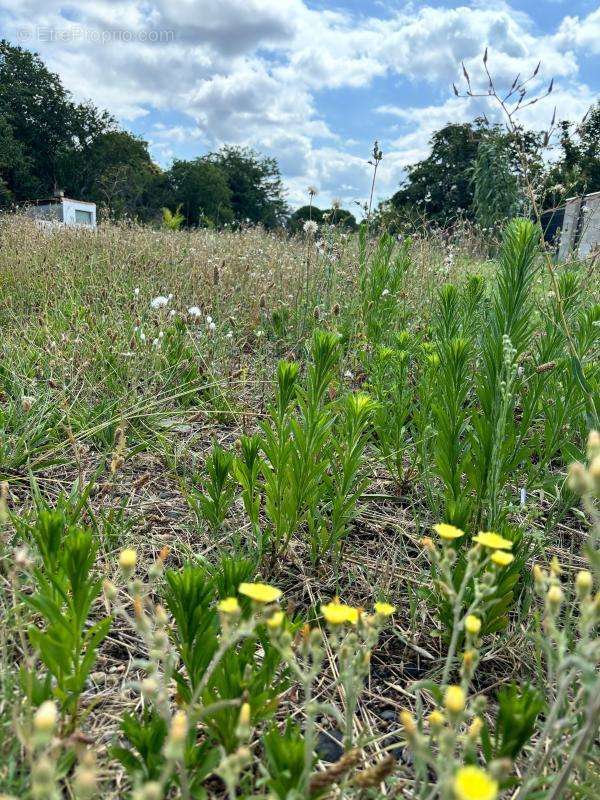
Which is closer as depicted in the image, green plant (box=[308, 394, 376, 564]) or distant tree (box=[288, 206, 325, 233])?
green plant (box=[308, 394, 376, 564])

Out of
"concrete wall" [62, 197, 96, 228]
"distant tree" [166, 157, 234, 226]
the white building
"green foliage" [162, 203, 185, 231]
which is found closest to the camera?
the white building

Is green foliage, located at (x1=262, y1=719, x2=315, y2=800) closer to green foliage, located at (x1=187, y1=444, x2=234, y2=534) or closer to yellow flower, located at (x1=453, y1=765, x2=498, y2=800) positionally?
yellow flower, located at (x1=453, y1=765, x2=498, y2=800)

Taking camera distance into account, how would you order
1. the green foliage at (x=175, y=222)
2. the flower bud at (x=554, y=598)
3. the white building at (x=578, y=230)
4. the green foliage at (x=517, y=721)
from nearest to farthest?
the flower bud at (x=554, y=598)
the green foliage at (x=517, y=721)
the white building at (x=578, y=230)
the green foliage at (x=175, y=222)

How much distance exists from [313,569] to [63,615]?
3.02ft

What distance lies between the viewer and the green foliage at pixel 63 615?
117 centimetres

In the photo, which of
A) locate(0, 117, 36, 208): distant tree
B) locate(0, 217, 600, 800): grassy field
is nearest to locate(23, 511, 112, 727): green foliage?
locate(0, 217, 600, 800): grassy field

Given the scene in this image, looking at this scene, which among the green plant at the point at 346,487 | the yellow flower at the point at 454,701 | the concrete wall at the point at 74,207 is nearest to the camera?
the yellow flower at the point at 454,701

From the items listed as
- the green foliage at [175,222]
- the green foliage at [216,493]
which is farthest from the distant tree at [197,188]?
the green foliage at [216,493]

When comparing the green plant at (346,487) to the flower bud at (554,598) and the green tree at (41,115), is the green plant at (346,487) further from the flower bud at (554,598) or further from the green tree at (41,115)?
the green tree at (41,115)

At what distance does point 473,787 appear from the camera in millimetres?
604

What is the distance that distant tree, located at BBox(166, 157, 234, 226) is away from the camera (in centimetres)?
5728

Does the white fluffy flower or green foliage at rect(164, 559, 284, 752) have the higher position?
the white fluffy flower

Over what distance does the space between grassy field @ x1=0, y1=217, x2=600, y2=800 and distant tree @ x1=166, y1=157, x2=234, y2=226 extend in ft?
182

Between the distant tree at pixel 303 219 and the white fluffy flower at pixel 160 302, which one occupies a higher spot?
the distant tree at pixel 303 219
